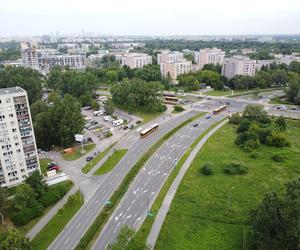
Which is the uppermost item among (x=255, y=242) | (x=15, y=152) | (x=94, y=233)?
(x=15, y=152)

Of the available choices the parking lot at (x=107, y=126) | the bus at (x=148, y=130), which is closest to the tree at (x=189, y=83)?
the parking lot at (x=107, y=126)

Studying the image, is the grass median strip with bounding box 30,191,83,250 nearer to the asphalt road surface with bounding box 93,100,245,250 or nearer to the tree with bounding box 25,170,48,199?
the tree with bounding box 25,170,48,199

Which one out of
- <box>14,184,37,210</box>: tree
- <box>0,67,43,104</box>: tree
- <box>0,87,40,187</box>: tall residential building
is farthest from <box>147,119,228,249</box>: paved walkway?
<box>0,67,43,104</box>: tree

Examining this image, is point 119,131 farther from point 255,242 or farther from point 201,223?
point 255,242

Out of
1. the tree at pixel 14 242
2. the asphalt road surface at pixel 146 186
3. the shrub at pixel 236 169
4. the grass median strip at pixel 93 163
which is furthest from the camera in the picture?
the grass median strip at pixel 93 163

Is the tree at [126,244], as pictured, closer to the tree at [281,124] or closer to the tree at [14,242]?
the tree at [14,242]

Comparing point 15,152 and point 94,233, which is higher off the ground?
point 15,152

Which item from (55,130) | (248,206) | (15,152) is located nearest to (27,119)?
(15,152)
